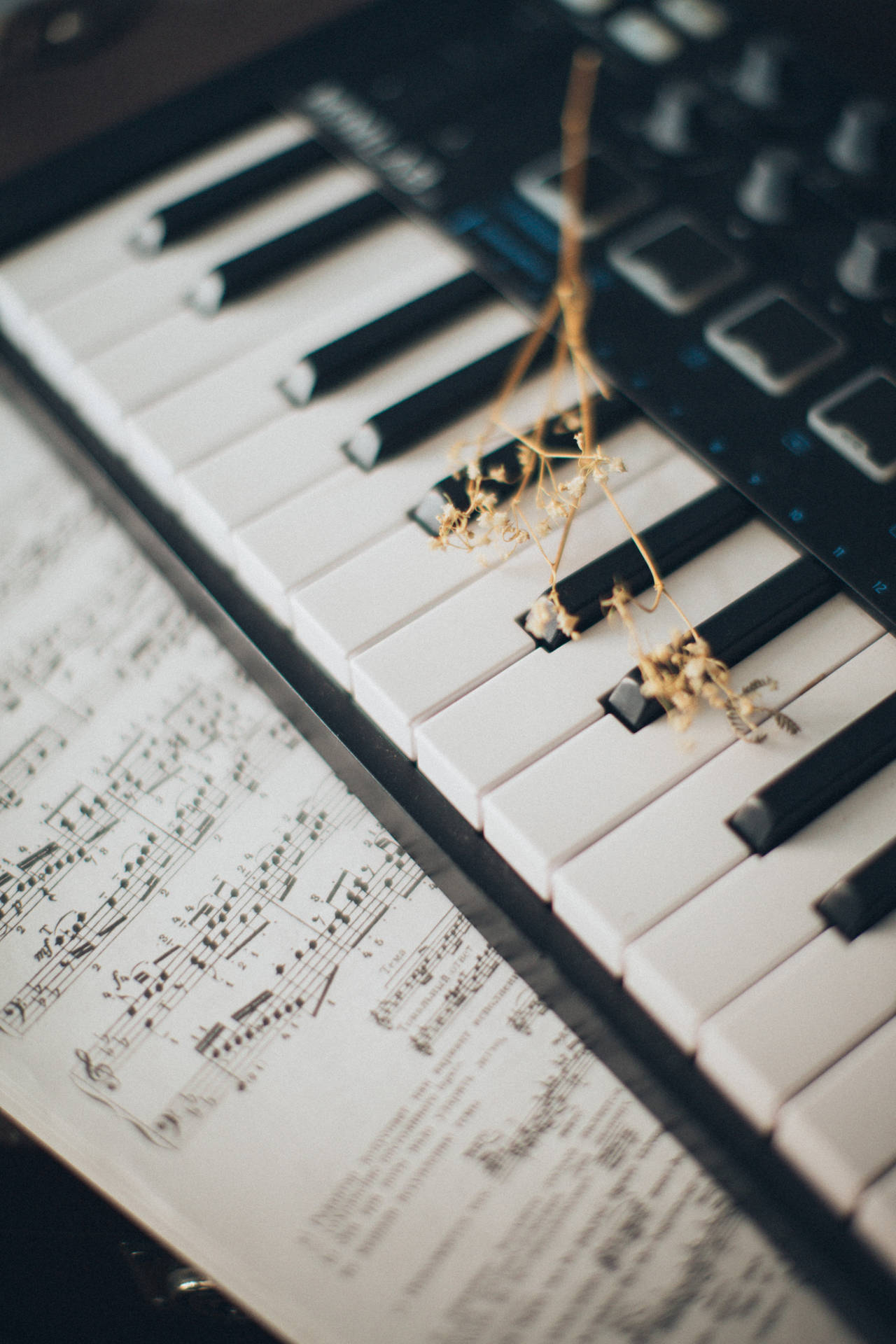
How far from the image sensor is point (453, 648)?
2.98 ft

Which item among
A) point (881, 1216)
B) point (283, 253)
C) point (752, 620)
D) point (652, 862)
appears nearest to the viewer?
point (881, 1216)

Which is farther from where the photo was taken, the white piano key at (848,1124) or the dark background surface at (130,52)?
the dark background surface at (130,52)

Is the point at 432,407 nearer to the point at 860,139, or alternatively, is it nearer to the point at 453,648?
the point at 453,648

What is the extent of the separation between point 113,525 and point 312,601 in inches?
21.2

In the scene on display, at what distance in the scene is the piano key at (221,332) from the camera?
1125mm

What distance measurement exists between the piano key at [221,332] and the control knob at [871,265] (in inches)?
20.8

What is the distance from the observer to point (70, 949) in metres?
0.98

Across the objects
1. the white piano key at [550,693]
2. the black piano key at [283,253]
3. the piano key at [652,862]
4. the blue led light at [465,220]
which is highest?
the black piano key at [283,253]

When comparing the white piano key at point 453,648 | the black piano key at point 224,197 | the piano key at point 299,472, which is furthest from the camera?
the black piano key at point 224,197

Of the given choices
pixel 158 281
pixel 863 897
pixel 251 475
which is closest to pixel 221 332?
pixel 158 281

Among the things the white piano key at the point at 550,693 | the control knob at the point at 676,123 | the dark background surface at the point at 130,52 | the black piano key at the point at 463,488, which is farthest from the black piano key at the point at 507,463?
the dark background surface at the point at 130,52

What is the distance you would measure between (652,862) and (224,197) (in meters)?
1.04

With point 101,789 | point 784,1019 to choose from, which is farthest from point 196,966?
point 784,1019

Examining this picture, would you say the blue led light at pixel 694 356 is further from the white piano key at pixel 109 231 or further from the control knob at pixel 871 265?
the white piano key at pixel 109 231
